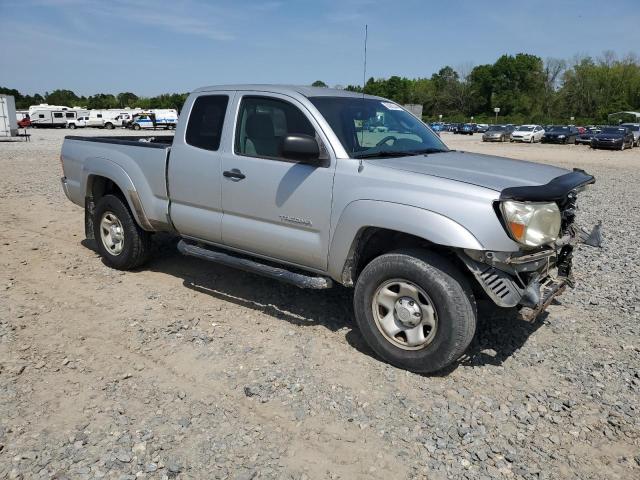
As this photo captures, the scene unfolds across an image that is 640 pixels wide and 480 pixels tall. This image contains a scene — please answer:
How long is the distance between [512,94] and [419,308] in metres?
118

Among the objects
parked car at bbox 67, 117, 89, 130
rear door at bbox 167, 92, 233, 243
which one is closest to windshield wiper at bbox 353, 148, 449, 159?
rear door at bbox 167, 92, 233, 243

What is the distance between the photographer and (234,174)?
464 cm

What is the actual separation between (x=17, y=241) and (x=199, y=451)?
5.54 m

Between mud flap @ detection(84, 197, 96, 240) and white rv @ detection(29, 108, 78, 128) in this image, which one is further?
white rv @ detection(29, 108, 78, 128)

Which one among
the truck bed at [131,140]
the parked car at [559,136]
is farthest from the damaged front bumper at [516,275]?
the parked car at [559,136]

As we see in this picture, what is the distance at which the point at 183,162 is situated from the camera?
506cm

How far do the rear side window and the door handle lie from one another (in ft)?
1.03

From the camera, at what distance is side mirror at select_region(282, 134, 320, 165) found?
12.9 ft

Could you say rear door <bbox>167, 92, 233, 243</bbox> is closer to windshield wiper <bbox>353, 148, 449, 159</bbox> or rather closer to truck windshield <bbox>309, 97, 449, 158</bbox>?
truck windshield <bbox>309, 97, 449, 158</bbox>

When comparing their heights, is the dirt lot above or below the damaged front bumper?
below

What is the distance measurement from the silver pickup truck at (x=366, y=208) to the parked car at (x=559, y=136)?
41904 mm

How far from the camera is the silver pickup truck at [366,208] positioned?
354cm

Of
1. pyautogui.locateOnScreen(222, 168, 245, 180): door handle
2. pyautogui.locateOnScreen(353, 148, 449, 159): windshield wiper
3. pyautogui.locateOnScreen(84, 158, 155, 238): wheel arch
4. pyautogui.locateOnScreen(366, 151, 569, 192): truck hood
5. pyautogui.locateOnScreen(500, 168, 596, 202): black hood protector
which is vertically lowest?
pyautogui.locateOnScreen(84, 158, 155, 238): wheel arch

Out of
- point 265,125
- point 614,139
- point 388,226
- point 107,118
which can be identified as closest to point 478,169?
point 388,226
